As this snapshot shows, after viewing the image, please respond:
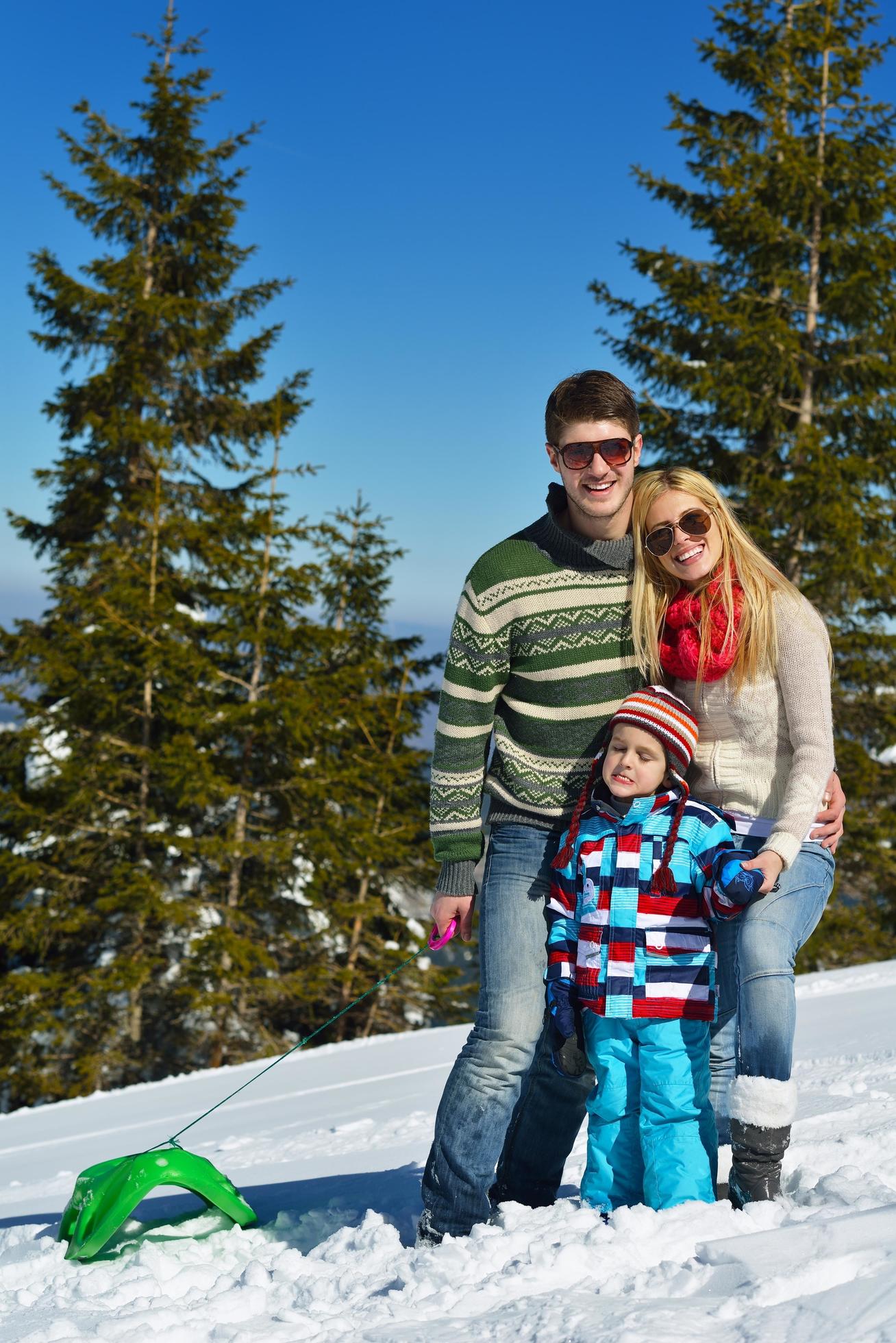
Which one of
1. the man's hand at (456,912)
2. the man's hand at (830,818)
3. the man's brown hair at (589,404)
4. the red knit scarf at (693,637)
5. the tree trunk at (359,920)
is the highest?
the man's brown hair at (589,404)

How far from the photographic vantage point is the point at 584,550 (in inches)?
109

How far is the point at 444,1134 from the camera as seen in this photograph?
2615 millimetres

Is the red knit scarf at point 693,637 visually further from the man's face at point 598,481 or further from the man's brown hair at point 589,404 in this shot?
the man's brown hair at point 589,404

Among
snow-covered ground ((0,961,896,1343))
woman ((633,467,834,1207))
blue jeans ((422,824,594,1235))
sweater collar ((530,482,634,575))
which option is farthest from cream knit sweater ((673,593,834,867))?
snow-covered ground ((0,961,896,1343))

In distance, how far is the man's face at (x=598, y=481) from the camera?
2680mm

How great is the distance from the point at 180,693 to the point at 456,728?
10.9 meters

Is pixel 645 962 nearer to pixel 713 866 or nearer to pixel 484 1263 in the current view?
pixel 713 866

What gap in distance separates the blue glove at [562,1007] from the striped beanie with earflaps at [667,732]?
0.28m

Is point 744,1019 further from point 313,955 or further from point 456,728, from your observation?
point 313,955

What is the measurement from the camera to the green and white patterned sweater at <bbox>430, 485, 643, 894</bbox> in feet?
8.96

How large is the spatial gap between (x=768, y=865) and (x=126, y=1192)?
1.77 m

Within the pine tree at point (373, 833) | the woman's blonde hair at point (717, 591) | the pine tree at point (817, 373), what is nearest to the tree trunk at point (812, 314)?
the pine tree at point (817, 373)

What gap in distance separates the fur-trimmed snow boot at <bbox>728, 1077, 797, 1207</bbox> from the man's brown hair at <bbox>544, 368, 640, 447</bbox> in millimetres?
1491

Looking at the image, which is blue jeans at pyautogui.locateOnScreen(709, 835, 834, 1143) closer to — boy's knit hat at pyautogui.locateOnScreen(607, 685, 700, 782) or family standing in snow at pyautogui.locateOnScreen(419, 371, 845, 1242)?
family standing in snow at pyautogui.locateOnScreen(419, 371, 845, 1242)
